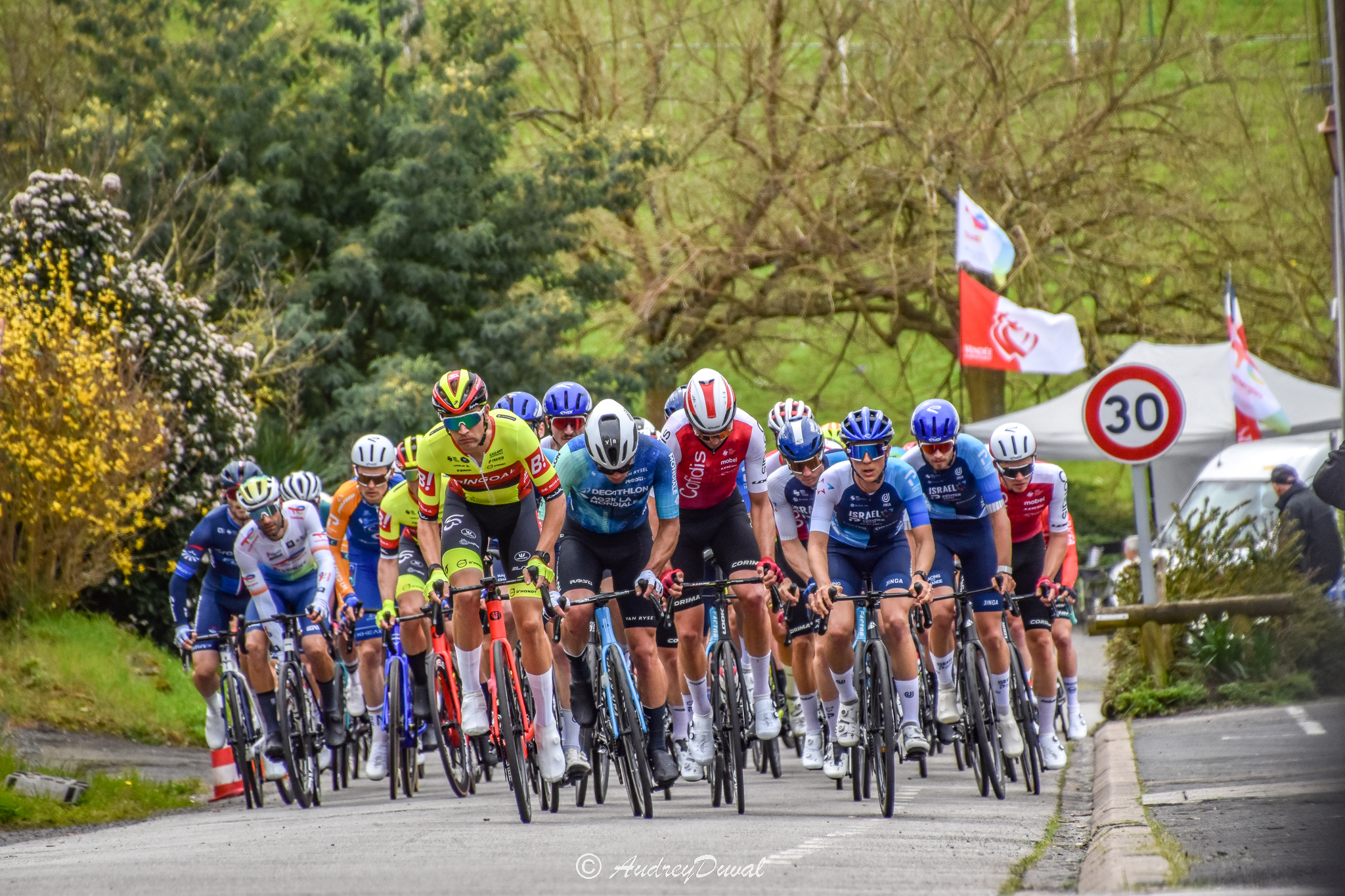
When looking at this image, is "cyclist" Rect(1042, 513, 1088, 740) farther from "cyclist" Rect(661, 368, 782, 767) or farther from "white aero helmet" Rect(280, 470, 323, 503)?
"white aero helmet" Rect(280, 470, 323, 503)

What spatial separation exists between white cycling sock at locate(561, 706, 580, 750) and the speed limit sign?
472 centimetres

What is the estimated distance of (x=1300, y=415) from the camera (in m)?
25.2

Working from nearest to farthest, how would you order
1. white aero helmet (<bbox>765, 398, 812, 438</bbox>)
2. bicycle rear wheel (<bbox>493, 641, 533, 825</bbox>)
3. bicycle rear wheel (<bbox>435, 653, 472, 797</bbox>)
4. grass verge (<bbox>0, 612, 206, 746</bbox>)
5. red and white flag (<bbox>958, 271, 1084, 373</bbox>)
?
bicycle rear wheel (<bbox>493, 641, 533, 825</bbox>) < bicycle rear wheel (<bbox>435, 653, 472, 797</bbox>) < white aero helmet (<bbox>765, 398, 812, 438</bbox>) < grass verge (<bbox>0, 612, 206, 746</bbox>) < red and white flag (<bbox>958, 271, 1084, 373</bbox>)

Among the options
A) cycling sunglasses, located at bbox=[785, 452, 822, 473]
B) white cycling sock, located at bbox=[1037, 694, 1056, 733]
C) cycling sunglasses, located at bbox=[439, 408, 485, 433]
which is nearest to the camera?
cycling sunglasses, located at bbox=[439, 408, 485, 433]

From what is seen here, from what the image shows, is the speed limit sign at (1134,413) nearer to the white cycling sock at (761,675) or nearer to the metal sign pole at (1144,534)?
the metal sign pole at (1144,534)

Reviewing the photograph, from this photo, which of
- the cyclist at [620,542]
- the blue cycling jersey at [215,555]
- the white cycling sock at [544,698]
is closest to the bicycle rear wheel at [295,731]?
the blue cycling jersey at [215,555]

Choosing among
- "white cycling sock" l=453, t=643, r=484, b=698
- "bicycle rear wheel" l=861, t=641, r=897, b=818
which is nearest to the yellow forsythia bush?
"white cycling sock" l=453, t=643, r=484, b=698

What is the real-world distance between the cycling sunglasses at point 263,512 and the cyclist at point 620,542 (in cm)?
291

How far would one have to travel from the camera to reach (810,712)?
36.1 feet

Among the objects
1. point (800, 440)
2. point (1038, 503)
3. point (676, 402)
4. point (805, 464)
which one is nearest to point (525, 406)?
point (676, 402)

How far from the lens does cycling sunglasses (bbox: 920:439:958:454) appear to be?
410 inches

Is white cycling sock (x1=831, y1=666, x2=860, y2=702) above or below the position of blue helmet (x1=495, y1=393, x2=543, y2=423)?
below

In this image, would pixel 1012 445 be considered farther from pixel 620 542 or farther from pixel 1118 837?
pixel 1118 837

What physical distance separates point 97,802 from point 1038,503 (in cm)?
659
